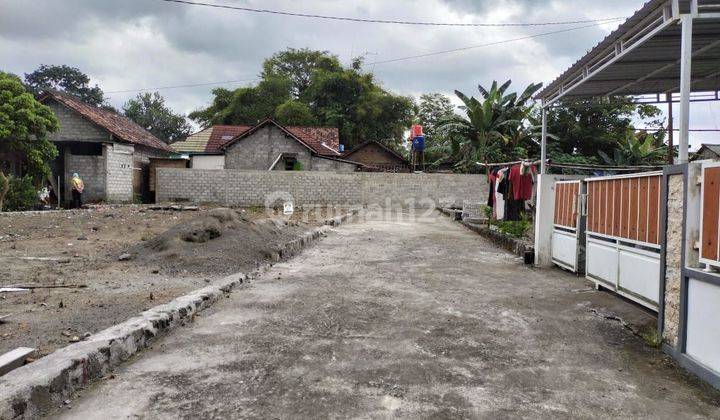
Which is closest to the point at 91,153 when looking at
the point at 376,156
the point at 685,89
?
the point at 376,156

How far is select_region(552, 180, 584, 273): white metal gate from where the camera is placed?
6512 mm

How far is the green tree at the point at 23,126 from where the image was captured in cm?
1573

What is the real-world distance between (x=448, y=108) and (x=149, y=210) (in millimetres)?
33589

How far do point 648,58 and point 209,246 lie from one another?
258 inches

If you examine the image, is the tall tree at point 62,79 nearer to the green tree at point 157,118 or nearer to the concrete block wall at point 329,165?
the green tree at point 157,118

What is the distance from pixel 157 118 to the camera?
61500 mm

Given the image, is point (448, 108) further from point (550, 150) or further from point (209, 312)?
point (209, 312)

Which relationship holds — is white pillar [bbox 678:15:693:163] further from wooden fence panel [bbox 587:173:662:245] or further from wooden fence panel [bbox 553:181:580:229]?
wooden fence panel [bbox 553:181:580:229]

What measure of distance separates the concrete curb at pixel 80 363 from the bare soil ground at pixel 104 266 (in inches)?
15.1

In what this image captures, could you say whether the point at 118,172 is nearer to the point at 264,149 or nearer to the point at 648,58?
the point at 264,149

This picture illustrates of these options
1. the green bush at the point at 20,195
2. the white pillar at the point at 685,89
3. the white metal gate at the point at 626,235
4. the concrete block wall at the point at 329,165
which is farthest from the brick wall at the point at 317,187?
the white pillar at the point at 685,89

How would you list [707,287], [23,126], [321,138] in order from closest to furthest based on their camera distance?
[707,287] < [23,126] < [321,138]

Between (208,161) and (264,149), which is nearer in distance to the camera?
(264,149)

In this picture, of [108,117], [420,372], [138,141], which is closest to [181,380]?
[420,372]
